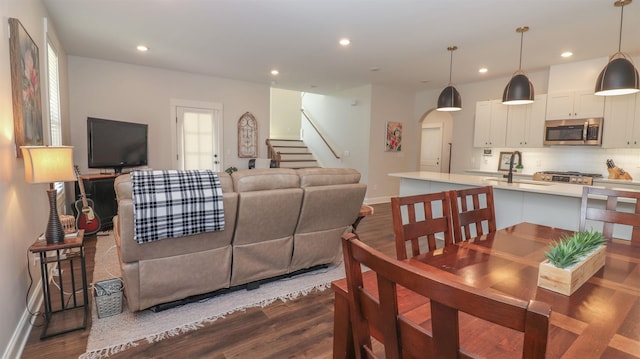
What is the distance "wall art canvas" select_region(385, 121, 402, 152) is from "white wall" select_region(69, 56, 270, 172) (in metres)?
2.77

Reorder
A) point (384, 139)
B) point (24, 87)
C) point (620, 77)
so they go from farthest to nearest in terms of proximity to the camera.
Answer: point (384, 139) < point (620, 77) < point (24, 87)

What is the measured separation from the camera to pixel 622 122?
441 cm

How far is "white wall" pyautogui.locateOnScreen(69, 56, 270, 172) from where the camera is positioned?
5.21m

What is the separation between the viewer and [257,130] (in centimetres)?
707

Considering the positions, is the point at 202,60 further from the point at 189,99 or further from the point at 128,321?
the point at 128,321

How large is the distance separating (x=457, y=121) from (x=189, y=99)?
558 cm

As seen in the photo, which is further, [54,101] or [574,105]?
[574,105]

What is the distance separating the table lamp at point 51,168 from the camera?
196 centimetres

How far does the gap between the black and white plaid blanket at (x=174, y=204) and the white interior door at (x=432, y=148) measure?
25.4 ft

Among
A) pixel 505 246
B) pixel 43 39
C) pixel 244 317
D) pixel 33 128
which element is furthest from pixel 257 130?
pixel 505 246

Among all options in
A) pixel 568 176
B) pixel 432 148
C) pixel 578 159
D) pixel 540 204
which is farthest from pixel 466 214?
pixel 432 148

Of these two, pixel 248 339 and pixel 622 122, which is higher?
pixel 622 122

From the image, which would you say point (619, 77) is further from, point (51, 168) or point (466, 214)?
point (51, 168)

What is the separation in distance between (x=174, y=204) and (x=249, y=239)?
2.21ft
